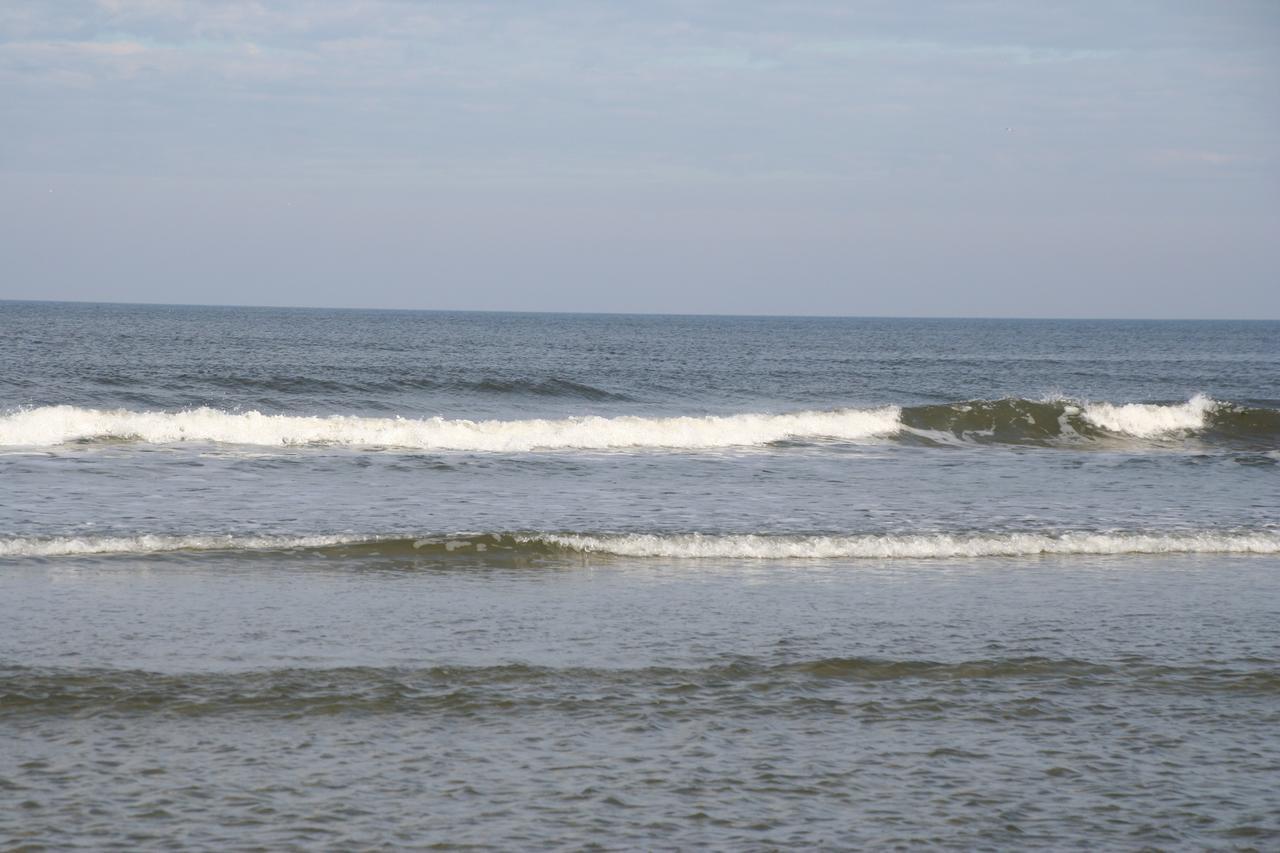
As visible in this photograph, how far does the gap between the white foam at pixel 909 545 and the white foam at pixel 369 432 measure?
10202mm

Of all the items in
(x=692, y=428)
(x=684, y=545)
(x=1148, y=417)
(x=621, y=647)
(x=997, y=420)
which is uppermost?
(x=1148, y=417)

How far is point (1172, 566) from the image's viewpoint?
12859 millimetres

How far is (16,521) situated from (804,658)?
9776 millimetres

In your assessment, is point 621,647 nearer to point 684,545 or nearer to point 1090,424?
point 684,545

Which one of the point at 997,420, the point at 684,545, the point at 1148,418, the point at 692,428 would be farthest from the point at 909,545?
the point at 1148,418

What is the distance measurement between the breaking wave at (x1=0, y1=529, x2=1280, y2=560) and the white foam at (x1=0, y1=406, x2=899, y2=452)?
997cm

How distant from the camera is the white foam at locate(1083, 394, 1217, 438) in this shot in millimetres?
30828

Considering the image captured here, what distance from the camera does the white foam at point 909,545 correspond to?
43.1 feet

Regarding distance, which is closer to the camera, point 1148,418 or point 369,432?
point 369,432

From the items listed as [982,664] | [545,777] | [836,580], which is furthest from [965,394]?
[545,777]

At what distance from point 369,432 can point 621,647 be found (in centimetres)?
1601

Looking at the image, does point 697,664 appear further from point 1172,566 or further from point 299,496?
point 299,496

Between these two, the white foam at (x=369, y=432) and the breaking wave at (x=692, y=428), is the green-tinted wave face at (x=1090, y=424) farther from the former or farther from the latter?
the white foam at (x=369, y=432)

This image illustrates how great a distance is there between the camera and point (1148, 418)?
31.5 metres
